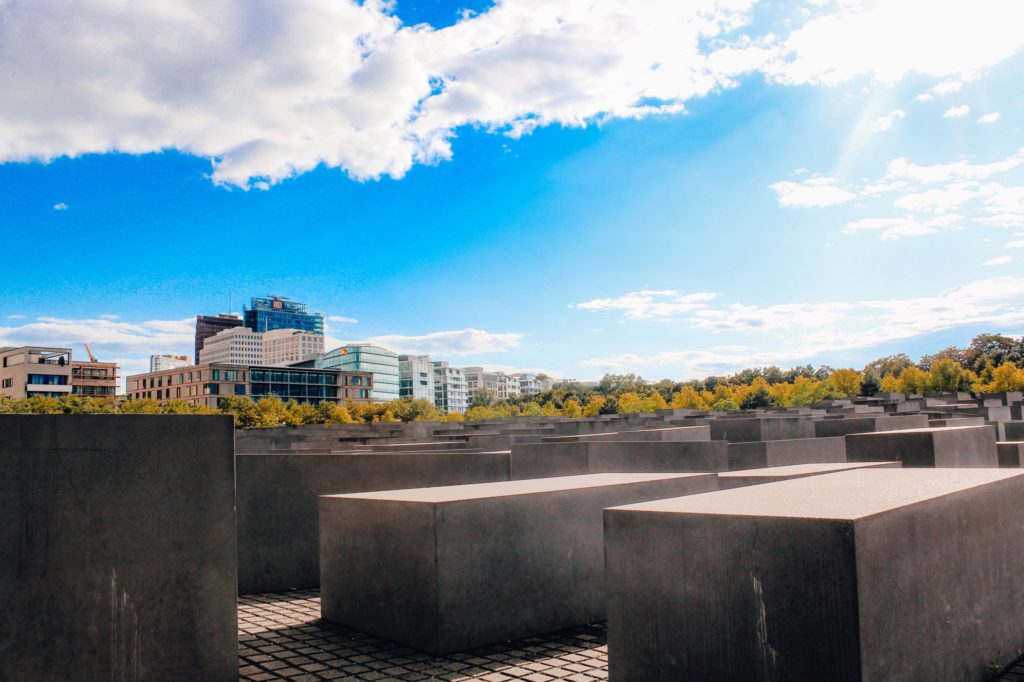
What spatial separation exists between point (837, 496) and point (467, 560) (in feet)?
8.68

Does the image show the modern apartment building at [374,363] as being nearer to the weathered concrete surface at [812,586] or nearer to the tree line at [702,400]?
the tree line at [702,400]

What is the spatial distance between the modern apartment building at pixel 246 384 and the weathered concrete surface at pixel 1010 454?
9389cm

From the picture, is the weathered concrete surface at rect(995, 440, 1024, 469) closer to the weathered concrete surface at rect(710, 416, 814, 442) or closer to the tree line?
the weathered concrete surface at rect(710, 416, 814, 442)

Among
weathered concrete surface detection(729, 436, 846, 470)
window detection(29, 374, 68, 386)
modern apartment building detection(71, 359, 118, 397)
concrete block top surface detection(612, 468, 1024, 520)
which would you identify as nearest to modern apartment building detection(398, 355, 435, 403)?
modern apartment building detection(71, 359, 118, 397)

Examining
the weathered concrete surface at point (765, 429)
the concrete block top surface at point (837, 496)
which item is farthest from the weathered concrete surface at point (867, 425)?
the concrete block top surface at point (837, 496)

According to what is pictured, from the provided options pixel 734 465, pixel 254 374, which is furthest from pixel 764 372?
pixel 734 465

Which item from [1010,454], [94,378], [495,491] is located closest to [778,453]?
→ [1010,454]

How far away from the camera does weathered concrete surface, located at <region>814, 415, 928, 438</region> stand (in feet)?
44.8

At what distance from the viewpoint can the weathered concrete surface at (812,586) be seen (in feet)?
10.9

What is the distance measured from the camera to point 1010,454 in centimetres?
972

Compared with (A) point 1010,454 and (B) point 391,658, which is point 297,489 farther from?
(A) point 1010,454

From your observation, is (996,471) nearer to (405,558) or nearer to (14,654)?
(405,558)

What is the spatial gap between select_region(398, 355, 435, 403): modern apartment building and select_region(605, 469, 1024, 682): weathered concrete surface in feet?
537

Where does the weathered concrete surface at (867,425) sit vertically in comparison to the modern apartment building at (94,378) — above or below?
below
